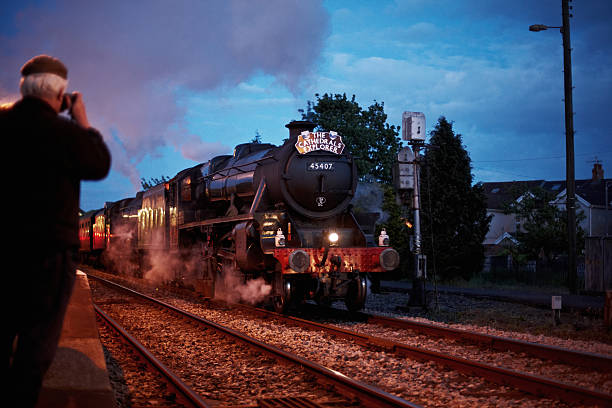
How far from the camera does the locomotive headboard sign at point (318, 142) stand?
455 inches

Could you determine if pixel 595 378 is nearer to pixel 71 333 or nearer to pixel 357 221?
pixel 71 333

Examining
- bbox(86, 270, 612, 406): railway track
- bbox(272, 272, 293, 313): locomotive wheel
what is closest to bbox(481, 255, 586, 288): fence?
bbox(272, 272, 293, 313): locomotive wheel

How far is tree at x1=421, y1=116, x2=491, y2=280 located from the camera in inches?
850

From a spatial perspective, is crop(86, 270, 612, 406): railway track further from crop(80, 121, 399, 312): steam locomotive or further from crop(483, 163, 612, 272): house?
crop(483, 163, 612, 272): house

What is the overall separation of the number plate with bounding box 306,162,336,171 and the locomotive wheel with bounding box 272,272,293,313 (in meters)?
2.11

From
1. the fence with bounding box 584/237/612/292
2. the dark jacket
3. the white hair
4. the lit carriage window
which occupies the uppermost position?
the lit carriage window

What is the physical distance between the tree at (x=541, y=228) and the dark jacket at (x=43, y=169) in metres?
24.4

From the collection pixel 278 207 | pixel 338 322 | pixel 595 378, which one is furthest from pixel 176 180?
pixel 595 378

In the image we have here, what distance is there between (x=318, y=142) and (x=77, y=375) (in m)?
7.72

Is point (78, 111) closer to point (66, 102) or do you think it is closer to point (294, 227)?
point (66, 102)

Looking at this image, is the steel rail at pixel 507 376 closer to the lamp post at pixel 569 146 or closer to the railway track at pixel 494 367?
the railway track at pixel 494 367

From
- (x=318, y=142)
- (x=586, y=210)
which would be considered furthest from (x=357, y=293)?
(x=586, y=210)

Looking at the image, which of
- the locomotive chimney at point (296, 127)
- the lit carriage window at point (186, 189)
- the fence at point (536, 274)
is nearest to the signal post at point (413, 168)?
the locomotive chimney at point (296, 127)

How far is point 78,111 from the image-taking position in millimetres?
2971
